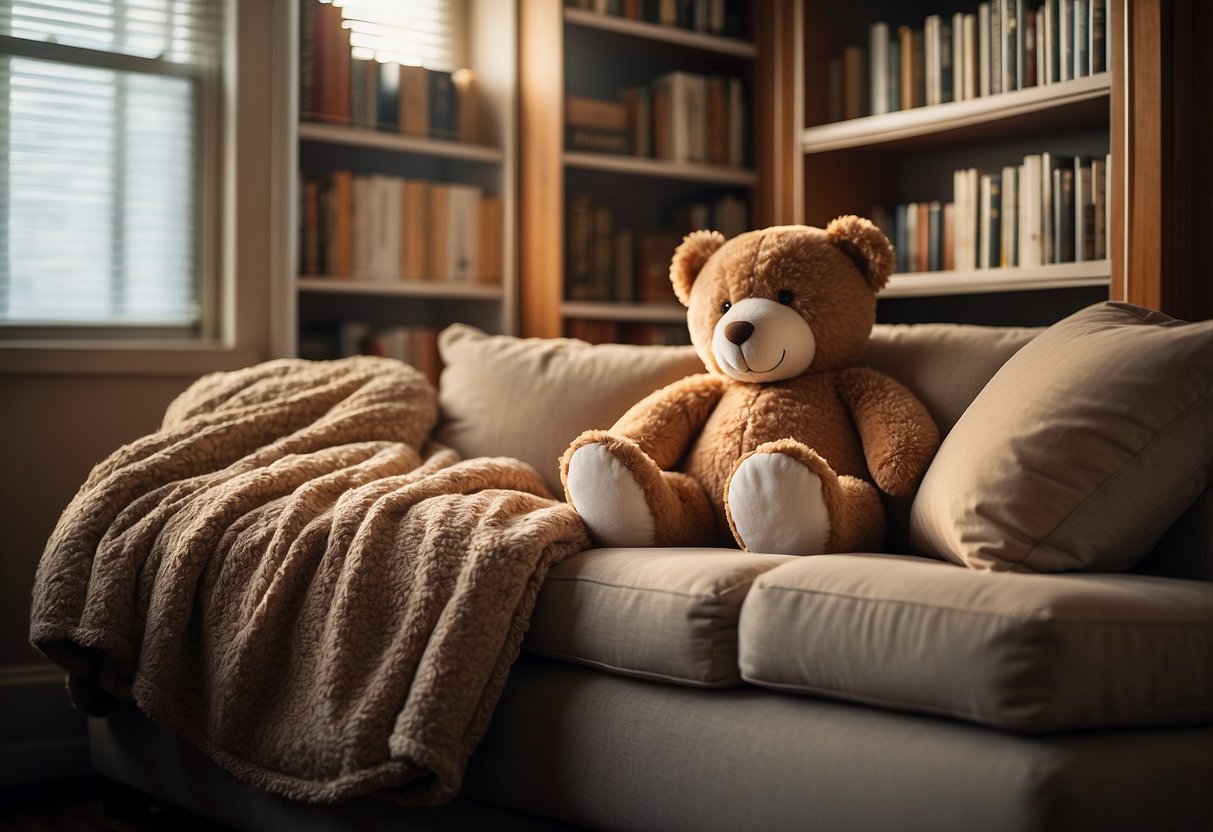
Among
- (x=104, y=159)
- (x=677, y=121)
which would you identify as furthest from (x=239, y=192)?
(x=677, y=121)

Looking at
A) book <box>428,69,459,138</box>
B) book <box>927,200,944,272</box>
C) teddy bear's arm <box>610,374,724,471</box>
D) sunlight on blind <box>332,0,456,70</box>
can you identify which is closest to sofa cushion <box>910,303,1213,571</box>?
teddy bear's arm <box>610,374,724,471</box>

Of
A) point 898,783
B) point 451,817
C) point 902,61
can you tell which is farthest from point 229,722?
point 902,61

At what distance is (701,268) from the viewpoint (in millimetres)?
1995

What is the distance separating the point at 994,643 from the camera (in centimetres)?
115

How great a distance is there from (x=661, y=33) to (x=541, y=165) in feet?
1.59

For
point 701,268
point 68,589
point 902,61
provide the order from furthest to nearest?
point 902,61 → point 701,268 → point 68,589

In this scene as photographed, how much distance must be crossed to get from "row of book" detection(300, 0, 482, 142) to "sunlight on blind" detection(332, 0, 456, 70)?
0.19 ft

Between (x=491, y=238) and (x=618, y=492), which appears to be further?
(x=491, y=238)

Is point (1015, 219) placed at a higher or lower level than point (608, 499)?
higher

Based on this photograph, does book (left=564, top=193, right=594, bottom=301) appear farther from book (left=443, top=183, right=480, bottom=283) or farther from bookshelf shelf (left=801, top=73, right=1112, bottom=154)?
bookshelf shelf (left=801, top=73, right=1112, bottom=154)

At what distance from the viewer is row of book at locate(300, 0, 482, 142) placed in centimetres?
280

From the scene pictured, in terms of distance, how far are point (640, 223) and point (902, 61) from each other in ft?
2.64

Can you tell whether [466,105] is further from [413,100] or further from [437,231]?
[437,231]

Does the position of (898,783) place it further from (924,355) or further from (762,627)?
(924,355)
